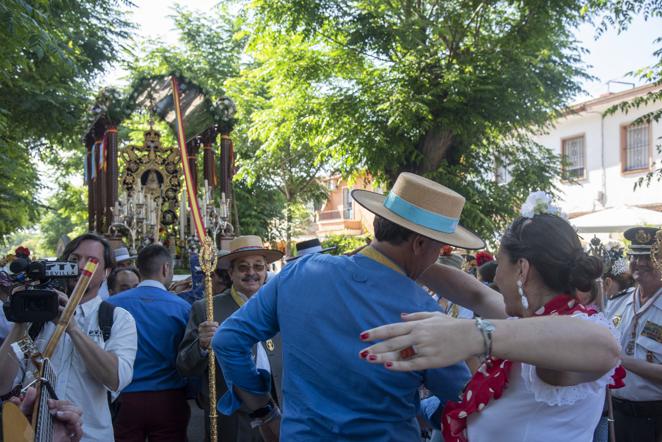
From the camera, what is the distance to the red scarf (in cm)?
231

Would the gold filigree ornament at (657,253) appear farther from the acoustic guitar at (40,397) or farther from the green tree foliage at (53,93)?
the green tree foliage at (53,93)

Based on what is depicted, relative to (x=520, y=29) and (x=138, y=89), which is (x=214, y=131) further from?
(x=520, y=29)

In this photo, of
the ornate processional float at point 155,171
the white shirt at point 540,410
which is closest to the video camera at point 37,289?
the white shirt at point 540,410

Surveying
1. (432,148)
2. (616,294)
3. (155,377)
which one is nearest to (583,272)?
(616,294)

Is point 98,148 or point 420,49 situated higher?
point 420,49

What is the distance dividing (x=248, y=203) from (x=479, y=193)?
9.37m

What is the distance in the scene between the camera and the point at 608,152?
2680 cm

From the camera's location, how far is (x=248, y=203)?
79.6 ft

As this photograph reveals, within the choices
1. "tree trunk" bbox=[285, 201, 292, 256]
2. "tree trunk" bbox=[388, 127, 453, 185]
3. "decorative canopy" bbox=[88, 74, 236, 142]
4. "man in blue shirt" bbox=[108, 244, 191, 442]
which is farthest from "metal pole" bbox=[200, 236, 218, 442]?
"tree trunk" bbox=[285, 201, 292, 256]

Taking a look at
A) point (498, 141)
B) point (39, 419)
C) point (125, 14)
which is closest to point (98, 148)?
point (125, 14)

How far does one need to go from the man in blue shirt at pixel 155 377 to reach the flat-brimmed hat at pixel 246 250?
1.71 feet

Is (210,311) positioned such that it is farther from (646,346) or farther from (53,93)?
(53,93)

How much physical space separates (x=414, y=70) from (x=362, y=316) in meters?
13.7

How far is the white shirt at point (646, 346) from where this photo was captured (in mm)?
4578
